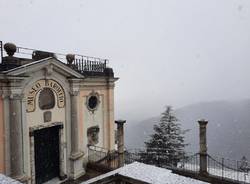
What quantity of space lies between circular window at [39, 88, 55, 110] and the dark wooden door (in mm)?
1229

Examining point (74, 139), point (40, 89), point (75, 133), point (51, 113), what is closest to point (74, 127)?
point (75, 133)

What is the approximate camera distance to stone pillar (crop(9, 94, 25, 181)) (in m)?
10.3

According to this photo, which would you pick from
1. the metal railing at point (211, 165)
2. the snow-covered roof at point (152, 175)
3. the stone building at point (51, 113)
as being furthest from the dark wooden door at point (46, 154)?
the snow-covered roof at point (152, 175)

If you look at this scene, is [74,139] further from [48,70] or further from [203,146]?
[203,146]

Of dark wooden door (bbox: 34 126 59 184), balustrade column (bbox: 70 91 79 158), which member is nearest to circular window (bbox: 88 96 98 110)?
balustrade column (bbox: 70 91 79 158)

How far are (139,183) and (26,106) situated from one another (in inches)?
336

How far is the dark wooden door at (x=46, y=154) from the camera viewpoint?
11977mm

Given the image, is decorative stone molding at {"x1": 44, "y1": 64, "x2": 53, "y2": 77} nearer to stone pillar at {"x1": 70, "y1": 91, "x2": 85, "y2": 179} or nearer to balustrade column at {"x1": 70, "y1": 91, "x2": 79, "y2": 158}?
stone pillar at {"x1": 70, "y1": 91, "x2": 85, "y2": 179}

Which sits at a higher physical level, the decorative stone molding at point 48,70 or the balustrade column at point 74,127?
the decorative stone molding at point 48,70

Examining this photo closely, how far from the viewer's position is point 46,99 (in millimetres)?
11922

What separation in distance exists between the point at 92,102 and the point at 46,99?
Answer: 3.67m

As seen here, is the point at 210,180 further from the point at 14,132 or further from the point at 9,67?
the point at 9,67

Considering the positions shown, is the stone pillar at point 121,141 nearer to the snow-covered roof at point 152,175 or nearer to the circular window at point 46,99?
the circular window at point 46,99

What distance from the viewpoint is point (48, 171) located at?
41.4ft
